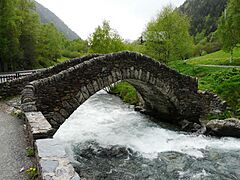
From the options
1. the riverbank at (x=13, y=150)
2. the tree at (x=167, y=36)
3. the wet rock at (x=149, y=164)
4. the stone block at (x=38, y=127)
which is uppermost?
the tree at (x=167, y=36)

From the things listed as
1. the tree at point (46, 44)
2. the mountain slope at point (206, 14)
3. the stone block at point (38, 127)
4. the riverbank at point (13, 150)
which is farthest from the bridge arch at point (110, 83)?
the mountain slope at point (206, 14)

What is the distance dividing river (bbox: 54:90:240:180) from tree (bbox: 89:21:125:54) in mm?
14801

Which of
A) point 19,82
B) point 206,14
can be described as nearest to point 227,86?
point 19,82

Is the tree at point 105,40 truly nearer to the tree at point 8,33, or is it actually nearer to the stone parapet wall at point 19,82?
the tree at point 8,33

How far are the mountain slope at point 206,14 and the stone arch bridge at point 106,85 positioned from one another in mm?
77516

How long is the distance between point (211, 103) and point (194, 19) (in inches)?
3658

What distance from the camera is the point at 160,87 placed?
1434 cm

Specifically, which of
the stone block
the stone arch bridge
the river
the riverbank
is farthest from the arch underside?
the stone block

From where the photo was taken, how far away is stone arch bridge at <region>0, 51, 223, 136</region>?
390 inches

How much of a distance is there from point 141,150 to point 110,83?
3.20 m

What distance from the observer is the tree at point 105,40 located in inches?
1204

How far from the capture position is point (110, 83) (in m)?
12.2

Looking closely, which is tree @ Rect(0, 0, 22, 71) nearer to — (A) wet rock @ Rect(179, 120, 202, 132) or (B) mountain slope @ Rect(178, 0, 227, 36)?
(A) wet rock @ Rect(179, 120, 202, 132)

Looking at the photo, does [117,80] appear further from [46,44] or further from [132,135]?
[46,44]
